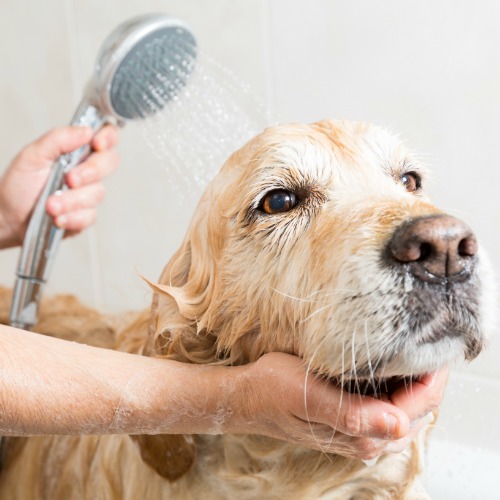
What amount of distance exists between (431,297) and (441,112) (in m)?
1.06

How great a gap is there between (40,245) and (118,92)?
1.11 ft

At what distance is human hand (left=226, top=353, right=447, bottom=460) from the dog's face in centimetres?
3

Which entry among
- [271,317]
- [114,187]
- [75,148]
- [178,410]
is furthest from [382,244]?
[114,187]

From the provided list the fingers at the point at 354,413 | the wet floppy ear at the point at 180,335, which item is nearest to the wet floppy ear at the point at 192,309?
the wet floppy ear at the point at 180,335

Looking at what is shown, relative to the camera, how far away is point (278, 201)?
1054 mm

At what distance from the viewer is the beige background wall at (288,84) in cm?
174

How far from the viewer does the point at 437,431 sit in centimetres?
181

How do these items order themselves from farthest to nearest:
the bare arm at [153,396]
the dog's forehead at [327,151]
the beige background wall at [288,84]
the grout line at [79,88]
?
the grout line at [79,88], the beige background wall at [288,84], the dog's forehead at [327,151], the bare arm at [153,396]

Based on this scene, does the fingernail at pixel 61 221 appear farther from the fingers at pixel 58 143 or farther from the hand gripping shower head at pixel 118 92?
the fingers at pixel 58 143

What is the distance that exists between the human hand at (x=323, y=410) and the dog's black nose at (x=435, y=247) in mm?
151

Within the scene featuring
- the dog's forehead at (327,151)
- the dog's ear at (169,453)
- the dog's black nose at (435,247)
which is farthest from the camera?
the dog's ear at (169,453)

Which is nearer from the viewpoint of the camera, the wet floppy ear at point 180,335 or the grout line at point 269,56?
the wet floppy ear at point 180,335

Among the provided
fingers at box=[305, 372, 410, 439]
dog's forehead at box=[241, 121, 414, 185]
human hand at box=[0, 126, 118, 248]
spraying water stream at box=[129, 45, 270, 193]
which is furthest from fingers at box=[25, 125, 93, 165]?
fingers at box=[305, 372, 410, 439]

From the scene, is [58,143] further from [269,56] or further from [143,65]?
[269,56]
